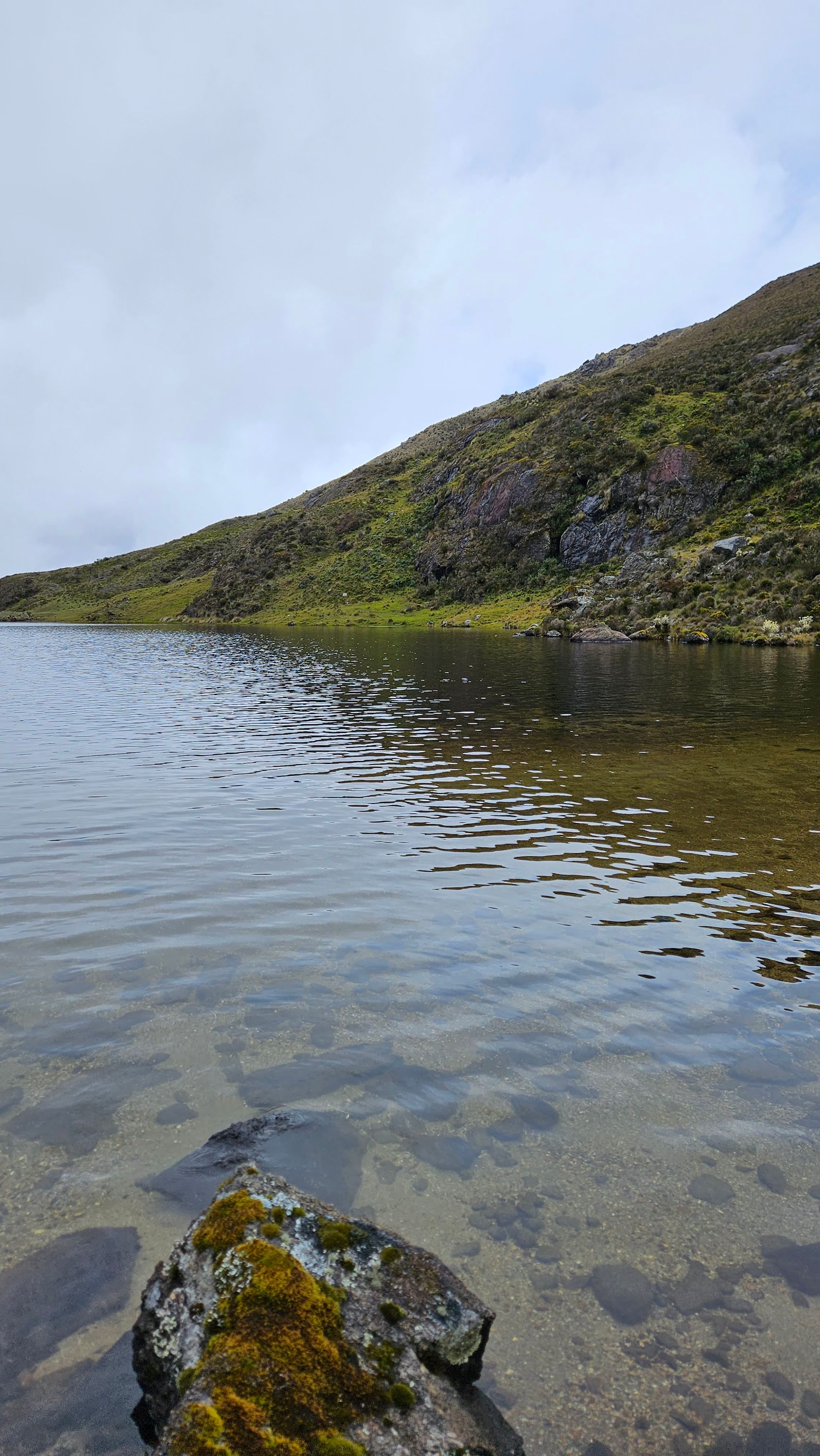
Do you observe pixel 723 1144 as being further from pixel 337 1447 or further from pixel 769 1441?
pixel 337 1447

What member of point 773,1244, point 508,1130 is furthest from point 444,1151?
point 773,1244

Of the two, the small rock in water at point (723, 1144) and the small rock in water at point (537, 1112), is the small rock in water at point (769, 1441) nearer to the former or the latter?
the small rock in water at point (723, 1144)

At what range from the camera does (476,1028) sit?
31.5 feet

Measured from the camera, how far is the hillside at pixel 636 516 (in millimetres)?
94812

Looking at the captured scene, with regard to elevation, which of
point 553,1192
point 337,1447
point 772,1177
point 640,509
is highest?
point 640,509

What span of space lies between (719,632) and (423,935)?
80.1 meters

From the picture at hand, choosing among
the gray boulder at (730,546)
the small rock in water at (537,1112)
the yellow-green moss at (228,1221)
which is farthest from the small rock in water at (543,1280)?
the gray boulder at (730,546)

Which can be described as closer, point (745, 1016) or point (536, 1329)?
point (536, 1329)

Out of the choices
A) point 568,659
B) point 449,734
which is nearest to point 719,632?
point 568,659

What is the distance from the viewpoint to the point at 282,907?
13.7 metres

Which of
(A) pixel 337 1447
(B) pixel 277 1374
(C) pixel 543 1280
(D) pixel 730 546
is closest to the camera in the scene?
(A) pixel 337 1447

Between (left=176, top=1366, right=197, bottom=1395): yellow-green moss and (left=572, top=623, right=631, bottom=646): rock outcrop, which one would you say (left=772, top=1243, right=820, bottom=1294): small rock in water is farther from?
(left=572, top=623, right=631, bottom=646): rock outcrop

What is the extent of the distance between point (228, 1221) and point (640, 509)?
13301cm

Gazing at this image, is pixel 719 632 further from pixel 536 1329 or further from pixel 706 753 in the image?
pixel 536 1329
